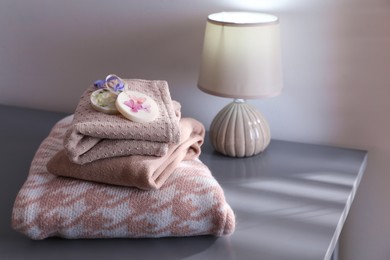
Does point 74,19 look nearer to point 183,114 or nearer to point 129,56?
point 129,56

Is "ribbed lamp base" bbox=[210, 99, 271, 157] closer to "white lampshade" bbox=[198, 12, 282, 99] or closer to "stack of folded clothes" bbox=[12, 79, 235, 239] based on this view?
"white lampshade" bbox=[198, 12, 282, 99]

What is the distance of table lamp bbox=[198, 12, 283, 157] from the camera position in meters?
1.28

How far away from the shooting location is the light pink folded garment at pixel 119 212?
38.1 inches

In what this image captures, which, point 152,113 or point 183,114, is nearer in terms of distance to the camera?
point 152,113

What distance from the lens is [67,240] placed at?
992 mm

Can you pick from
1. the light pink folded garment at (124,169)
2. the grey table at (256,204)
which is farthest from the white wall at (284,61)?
the light pink folded garment at (124,169)

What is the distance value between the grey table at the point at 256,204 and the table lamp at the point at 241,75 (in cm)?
5

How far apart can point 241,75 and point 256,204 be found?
293 mm

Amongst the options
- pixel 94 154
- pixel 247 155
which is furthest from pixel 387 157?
pixel 94 154

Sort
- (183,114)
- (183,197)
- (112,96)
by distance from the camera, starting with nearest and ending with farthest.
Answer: (183,197), (112,96), (183,114)

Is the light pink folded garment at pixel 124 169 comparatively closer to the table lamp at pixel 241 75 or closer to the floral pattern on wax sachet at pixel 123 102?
Result: the floral pattern on wax sachet at pixel 123 102

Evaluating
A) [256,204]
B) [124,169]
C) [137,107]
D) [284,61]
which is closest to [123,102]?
[137,107]

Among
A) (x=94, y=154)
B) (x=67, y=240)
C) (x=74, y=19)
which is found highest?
(x=74, y=19)

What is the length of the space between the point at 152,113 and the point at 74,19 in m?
0.65
